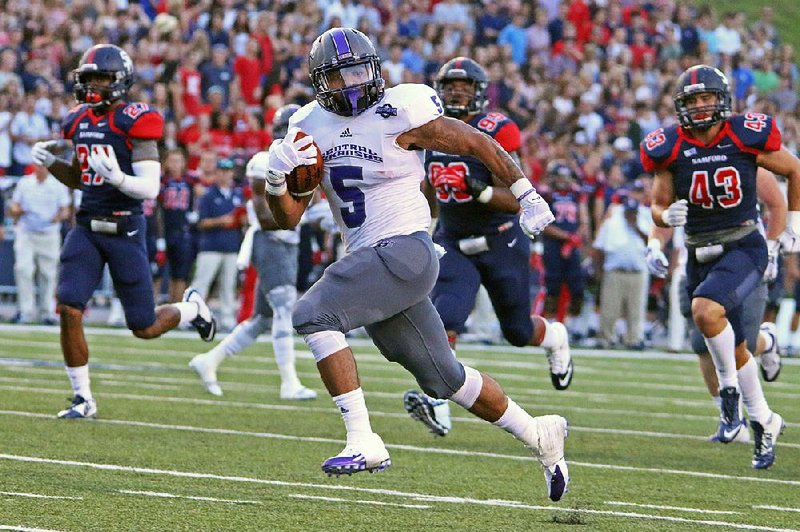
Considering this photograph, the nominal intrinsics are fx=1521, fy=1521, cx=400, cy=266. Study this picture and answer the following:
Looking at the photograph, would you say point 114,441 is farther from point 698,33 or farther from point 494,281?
point 698,33

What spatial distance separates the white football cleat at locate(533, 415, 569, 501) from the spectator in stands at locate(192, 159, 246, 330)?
940cm

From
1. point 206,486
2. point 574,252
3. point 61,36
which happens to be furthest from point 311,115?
point 61,36

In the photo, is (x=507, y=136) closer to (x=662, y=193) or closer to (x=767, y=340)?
(x=662, y=193)

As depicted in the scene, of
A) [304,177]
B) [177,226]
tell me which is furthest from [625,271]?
[304,177]

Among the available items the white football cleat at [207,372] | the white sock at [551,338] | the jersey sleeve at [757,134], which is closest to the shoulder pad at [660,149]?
the jersey sleeve at [757,134]

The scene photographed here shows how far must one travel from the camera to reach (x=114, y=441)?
7.13 metres

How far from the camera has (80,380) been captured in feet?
26.4

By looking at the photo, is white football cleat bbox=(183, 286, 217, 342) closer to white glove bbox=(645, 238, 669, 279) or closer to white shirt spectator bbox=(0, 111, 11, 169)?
white glove bbox=(645, 238, 669, 279)

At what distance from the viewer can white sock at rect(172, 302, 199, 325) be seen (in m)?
8.79

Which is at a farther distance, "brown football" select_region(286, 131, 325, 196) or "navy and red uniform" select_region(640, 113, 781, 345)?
"navy and red uniform" select_region(640, 113, 781, 345)

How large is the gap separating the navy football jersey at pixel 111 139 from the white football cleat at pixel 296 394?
2.04 metres

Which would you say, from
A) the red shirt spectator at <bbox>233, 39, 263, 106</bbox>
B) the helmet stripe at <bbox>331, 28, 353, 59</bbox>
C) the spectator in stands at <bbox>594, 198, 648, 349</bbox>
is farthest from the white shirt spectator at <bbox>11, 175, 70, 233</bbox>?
the helmet stripe at <bbox>331, 28, 353, 59</bbox>

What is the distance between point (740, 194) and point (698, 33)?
15339 millimetres

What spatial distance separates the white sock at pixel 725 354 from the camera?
7.22 meters
